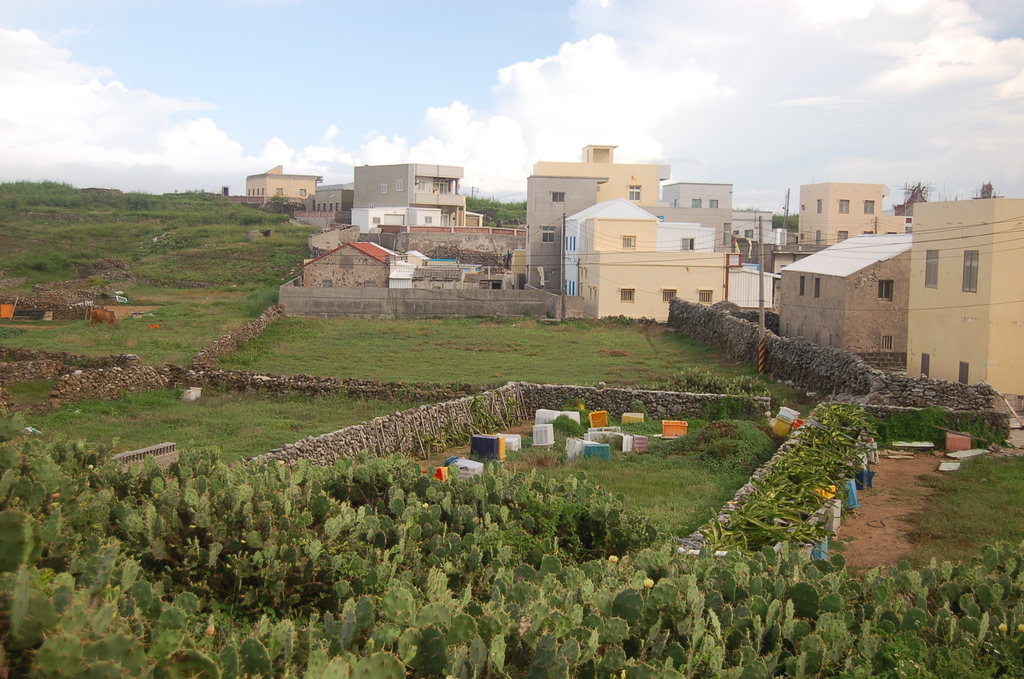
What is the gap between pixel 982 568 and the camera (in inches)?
321

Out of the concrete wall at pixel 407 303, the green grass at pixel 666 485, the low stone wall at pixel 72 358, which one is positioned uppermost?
the concrete wall at pixel 407 303

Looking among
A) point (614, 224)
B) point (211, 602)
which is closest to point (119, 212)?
point (614, 224)

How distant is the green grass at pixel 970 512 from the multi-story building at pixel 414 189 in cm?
5408

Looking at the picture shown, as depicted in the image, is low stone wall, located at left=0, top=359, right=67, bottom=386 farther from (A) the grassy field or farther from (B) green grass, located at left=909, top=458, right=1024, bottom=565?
(B) green grass, located at left=909, top=458, right=1024, bottom=565

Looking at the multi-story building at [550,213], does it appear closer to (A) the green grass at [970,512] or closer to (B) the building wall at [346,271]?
(B) the building wall at [346,271]

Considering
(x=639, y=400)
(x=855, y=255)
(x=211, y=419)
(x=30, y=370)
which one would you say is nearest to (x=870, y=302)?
(x=855, y=255)

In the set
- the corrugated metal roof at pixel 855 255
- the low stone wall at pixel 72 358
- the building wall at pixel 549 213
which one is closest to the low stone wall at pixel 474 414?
the corrugated metal roof at pixel 855 255

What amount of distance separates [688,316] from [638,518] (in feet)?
90.4

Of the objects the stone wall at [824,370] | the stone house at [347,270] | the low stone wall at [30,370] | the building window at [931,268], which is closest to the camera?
the stone wall at [824,370]

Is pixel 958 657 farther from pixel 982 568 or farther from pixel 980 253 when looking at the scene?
pixel 980 253

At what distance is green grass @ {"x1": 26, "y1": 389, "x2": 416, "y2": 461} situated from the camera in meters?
17.5

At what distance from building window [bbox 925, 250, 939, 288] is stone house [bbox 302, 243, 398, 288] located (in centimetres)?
2628

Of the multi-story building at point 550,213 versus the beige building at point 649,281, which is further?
the multi-story building at point 550,213

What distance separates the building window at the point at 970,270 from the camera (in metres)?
22.3
